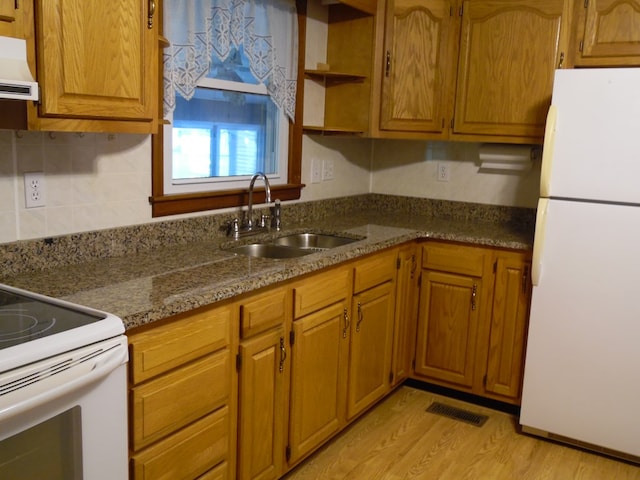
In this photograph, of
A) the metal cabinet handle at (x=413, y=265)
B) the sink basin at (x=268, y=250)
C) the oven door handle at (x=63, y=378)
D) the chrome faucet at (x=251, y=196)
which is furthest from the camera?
the metal cabinet handle at (x=413, y=265)

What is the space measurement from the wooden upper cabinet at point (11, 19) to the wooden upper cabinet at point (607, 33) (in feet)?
7.93

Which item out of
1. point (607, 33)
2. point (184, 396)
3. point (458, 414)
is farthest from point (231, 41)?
point (458, 414)

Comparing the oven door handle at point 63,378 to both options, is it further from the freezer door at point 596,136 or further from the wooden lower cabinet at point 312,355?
the freezer door at point 596,136

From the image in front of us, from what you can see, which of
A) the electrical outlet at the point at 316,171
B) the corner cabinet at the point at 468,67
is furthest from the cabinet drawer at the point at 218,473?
the corner cabinet at the point at 468,67

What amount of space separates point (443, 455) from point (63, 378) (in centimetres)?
188

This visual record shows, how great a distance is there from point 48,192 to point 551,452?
93.2 inches

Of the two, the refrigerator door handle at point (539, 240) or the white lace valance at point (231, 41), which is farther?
the refrigerator door handle at point (539, 240)

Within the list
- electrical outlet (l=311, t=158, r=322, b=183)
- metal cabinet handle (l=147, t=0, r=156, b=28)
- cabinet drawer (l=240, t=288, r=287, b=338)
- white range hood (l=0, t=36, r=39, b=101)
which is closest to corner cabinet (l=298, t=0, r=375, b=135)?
electrical outlet (l=311, t=158, r=322, b=183)

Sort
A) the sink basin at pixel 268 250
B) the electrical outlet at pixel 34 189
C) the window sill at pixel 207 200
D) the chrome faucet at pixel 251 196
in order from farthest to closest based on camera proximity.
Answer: the chrome faucet at pixel 251 196, the sink basin at pixel 268 250, the window sill at pixel 207 200, the electrical outlet at pixel 34 189

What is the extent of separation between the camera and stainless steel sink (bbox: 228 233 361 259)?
110 inches

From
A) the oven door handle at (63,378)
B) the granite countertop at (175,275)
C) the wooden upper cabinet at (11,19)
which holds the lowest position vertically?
the oven door handle at (63,378)

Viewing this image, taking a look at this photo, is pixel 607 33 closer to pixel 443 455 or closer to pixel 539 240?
pixel 539 240

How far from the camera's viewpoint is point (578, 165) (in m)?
2.66

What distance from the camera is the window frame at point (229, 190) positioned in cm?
247
